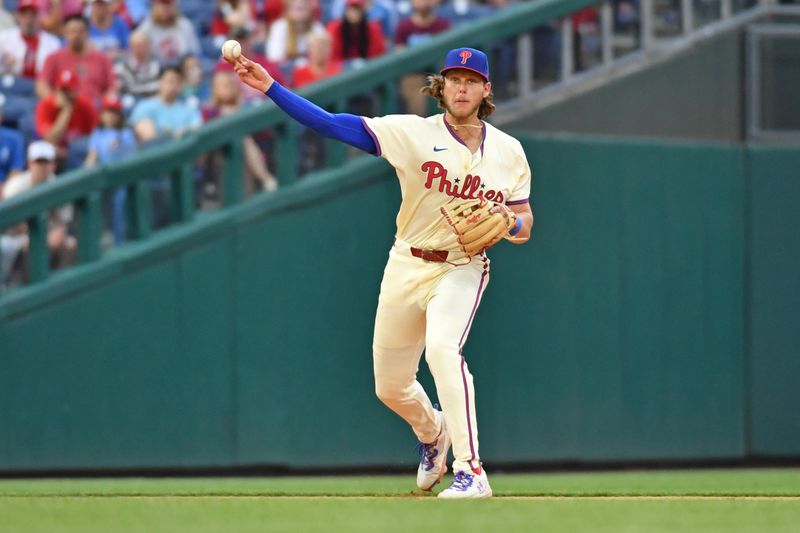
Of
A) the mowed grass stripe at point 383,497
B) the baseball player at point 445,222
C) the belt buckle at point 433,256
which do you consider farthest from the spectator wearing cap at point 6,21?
the belt buckle at point 433,256

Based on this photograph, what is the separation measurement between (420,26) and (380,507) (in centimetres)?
574

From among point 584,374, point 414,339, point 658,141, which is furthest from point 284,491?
point 658,141

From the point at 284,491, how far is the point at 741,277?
440cm

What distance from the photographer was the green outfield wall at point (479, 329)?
8.95 meters

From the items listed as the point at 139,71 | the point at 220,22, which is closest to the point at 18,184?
the point at 139,71

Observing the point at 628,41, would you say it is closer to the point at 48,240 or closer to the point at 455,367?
the point at 48,240

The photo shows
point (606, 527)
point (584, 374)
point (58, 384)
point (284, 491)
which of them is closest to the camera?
point (606, 527)

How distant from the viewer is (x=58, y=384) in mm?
8883

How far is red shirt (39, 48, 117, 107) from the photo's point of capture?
10.5m

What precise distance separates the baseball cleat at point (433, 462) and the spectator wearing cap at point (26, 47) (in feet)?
17.4

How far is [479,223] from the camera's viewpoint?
6.46m

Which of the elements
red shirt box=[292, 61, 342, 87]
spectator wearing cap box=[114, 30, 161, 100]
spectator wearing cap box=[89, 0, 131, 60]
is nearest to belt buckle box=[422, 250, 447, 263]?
red shirt box=[292, 61, 342, 87]

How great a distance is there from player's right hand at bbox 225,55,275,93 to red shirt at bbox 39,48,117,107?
4.32 m

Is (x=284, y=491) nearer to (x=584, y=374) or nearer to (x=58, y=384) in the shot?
(x=58, y=384)
